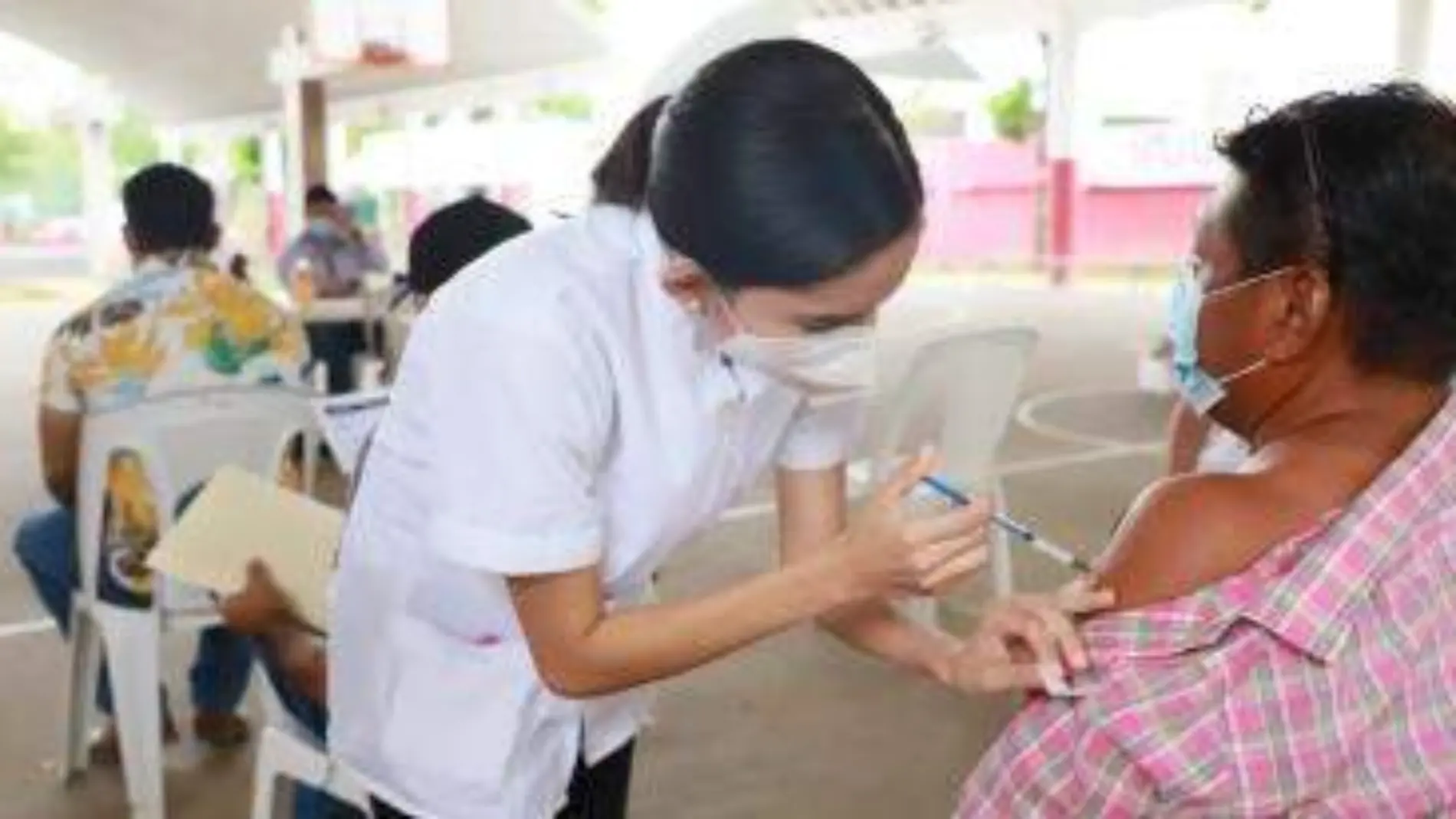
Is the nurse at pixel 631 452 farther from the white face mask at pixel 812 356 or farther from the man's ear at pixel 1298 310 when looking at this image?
the man's ear at pixel 1298 310

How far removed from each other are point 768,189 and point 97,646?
2.13 metres

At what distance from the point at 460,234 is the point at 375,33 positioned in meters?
6.07

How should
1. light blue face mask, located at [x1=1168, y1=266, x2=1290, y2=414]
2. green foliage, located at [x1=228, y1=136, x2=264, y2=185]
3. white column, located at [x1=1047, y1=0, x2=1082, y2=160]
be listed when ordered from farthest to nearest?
1. green foliage, located at [x1=228, y1=136, x2=264, y2=185]
2. white column, located at [x1=1047, y1=0, x2=1082, y2=160]
3. light blue face mask, located at [x1=1168, y1=266, x2=1290, y2=414]

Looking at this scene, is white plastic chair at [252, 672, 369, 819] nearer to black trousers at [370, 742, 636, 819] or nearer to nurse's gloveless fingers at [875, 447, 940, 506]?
black trousers at [370, 742, 636, 819]

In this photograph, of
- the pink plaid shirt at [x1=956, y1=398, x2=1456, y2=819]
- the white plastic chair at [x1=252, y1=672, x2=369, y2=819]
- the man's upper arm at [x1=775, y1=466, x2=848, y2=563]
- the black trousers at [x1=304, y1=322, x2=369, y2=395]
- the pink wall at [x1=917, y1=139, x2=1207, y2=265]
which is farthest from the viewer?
the pink wall at [x1=917, y1=139, x2=1207, y2=265]

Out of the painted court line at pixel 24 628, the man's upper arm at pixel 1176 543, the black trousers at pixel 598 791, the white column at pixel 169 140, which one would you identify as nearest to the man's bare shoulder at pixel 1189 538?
the man's upper arm at pixel 1176 543

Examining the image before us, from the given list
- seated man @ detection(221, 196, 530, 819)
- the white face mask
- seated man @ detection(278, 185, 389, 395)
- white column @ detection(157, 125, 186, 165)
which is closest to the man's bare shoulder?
the white face mask

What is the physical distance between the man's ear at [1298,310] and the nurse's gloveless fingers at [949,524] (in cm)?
22

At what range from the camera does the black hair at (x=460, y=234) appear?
210 cm

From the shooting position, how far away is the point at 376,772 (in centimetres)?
121

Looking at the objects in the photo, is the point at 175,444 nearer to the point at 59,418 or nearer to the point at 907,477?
the point at 59,418

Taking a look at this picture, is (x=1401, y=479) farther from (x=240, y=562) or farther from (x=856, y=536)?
(x=240, y=562)

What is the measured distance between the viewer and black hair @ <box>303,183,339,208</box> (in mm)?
6727

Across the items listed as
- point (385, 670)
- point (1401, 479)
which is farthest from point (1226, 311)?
point (385, 670)
